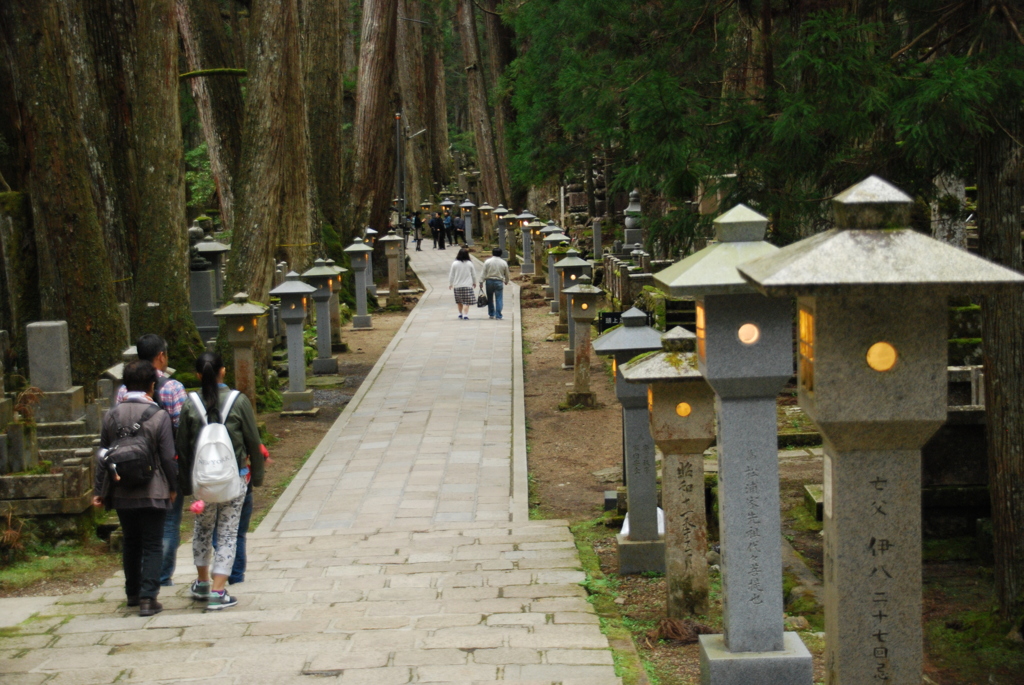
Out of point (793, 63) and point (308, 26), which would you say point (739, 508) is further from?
point (308, 26)

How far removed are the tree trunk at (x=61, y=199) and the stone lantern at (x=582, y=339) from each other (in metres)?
6.19

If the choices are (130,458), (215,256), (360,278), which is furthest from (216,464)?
(360,278)

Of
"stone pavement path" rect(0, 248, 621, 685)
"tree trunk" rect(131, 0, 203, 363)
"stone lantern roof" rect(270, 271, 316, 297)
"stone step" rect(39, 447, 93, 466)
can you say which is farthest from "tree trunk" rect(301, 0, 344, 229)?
"stone step" rect(39, 447, 93, 466)

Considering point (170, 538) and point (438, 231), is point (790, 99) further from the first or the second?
point (438, 231)

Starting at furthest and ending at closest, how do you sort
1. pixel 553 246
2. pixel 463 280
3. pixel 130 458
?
pixel 553 246
pixel 463 280
pixel 130 458

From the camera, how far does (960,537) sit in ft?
31.8

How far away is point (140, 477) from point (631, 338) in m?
4.01

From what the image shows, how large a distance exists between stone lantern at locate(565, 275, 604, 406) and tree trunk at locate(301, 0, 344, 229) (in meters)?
9.58

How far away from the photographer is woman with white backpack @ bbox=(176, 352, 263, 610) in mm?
6328

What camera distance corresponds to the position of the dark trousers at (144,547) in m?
6.47

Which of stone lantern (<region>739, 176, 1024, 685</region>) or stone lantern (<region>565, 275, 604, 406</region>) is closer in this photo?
stone lantern (<region>739, 176, 1024, 685</region>)

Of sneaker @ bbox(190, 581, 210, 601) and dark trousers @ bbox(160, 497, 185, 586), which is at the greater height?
dark trousers @ bbox(160, 497, 185, 586)

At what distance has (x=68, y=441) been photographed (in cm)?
916

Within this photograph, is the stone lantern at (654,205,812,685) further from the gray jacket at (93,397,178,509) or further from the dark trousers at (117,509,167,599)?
the dark trousers at (117,509,167,599)
